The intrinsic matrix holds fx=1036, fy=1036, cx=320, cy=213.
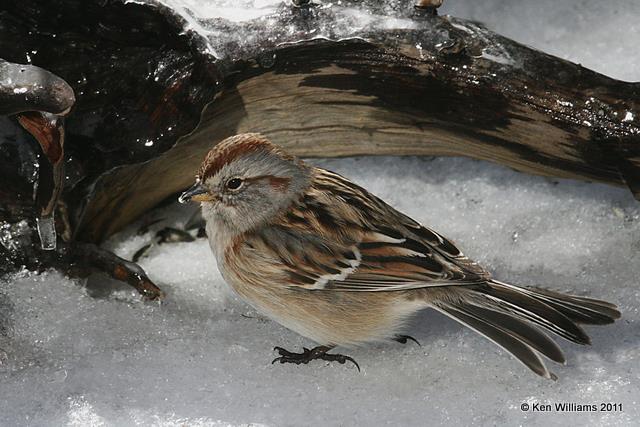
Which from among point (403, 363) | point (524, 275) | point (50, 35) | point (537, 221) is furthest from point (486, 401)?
point (50, 35)

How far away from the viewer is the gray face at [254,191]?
431 centimetres

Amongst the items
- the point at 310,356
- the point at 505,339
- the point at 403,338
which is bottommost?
the point at 310,356

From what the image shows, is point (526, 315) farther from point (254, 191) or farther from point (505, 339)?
point (254, 191)

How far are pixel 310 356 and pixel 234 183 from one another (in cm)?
82

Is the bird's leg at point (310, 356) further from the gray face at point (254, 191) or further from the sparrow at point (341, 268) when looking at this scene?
the gray face at point (254, 191)

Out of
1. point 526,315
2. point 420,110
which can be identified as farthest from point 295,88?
point 526,315

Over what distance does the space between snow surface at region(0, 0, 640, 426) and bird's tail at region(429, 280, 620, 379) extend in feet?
0.47

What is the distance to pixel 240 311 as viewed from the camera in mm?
4781

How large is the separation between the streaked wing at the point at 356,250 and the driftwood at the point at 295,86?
0.64 m

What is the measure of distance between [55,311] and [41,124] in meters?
0.89

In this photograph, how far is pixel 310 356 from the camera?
4488 millimetres

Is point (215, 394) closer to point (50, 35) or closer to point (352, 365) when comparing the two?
point (352, 365)

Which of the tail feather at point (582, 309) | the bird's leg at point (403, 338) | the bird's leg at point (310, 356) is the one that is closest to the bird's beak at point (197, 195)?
the bird's leg at point (310, 356)

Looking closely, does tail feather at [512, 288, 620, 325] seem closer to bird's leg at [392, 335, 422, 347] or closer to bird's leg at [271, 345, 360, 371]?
bird's leg at [392, 335, 422, 347]
